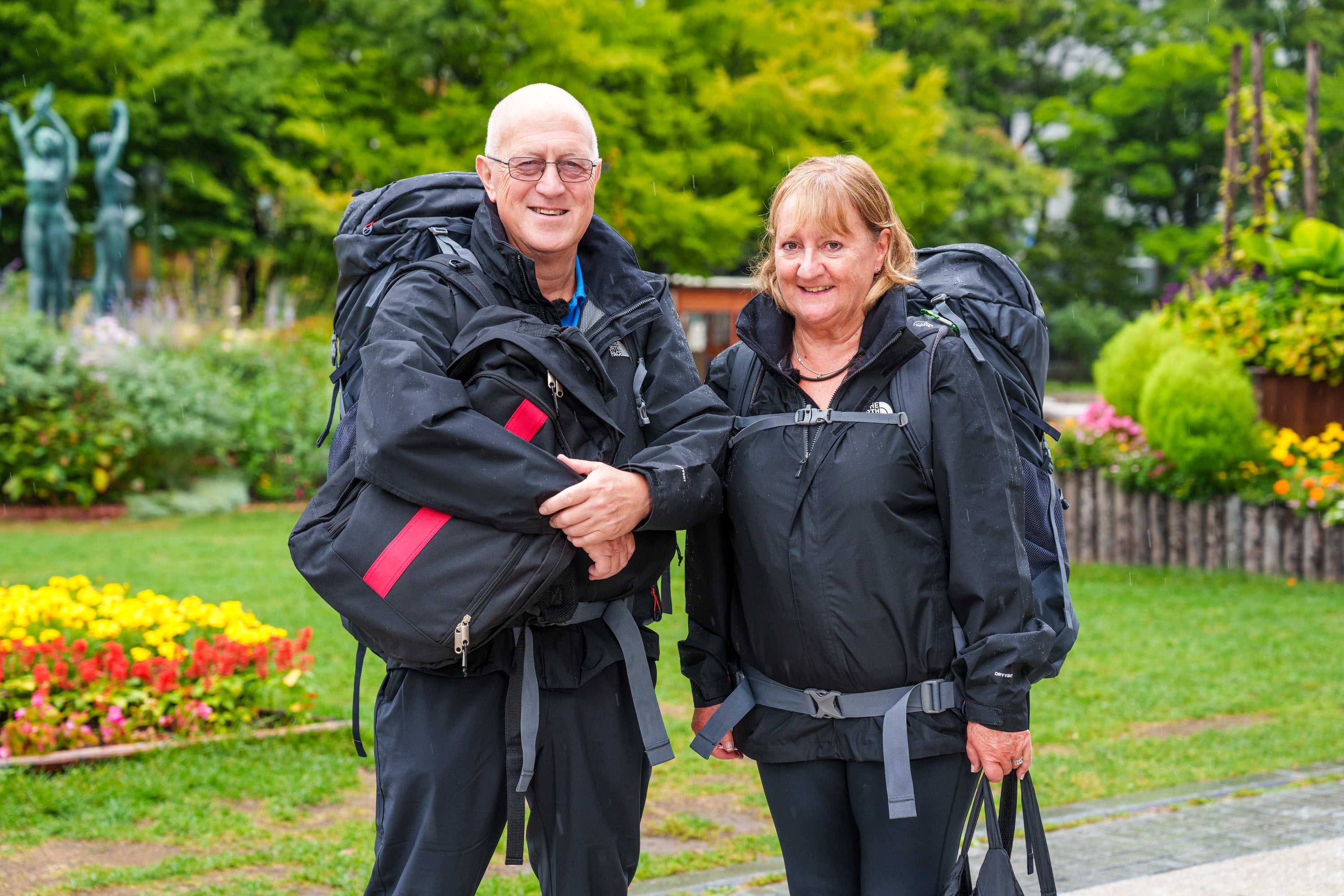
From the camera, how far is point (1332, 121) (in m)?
33.2

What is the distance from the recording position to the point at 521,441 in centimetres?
238

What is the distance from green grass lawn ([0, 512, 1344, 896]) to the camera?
14.4ft

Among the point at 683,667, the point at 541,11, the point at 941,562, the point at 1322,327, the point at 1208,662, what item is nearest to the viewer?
the point at 941,562

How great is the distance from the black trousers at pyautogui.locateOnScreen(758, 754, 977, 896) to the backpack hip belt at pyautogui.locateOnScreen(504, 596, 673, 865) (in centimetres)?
28

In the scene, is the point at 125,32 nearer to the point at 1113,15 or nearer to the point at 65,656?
the point at 65,656

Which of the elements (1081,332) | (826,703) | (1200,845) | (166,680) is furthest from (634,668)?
(1081,332)

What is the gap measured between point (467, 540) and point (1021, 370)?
1.29 meters

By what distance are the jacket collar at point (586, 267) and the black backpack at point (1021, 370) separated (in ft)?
1.07

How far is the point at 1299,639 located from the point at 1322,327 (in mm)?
3239

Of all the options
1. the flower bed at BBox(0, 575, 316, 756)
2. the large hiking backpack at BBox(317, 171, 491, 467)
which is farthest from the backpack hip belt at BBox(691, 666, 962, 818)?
the flower bed at BBox(0, 575, 316, 756)

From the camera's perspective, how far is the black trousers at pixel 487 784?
2.57 meters

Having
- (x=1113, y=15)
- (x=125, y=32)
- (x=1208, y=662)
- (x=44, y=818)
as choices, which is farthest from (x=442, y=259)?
(x=1113, y=15)

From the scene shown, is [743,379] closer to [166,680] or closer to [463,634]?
[463,634]

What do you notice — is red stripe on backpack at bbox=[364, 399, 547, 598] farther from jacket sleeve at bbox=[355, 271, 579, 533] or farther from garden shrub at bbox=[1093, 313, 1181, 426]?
garden shrub at bbox=[1093, 313, 1181, 426]
